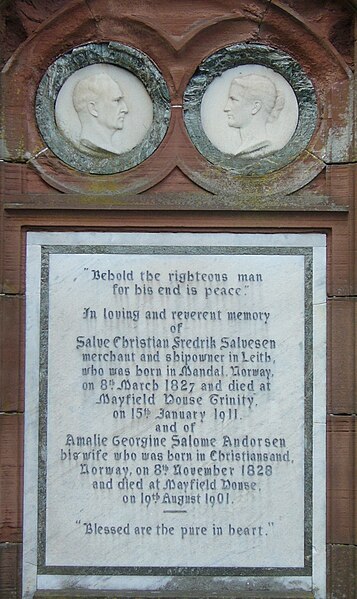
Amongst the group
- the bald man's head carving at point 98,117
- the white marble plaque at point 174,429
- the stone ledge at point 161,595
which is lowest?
the stone ledge at point 161,595

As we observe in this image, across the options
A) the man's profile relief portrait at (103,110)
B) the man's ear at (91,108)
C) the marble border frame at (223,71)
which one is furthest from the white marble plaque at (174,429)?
the man's ear at (91,108)

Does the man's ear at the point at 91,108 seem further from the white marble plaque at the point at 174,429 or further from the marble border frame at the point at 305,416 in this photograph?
the white marble plaque at the point at 174,429

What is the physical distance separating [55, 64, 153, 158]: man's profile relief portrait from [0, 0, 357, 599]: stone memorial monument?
11mm

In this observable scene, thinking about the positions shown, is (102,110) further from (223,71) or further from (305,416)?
(305,416)

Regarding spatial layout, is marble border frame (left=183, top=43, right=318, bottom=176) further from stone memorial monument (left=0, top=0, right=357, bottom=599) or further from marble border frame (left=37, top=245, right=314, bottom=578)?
marble border frame (left=37, top=245, right=314, bottom=578)

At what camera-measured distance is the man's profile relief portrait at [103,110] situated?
4547 millimetres

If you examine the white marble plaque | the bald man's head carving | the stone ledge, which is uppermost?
the bald man's head carving

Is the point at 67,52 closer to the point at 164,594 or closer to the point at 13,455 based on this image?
the point at 13,455

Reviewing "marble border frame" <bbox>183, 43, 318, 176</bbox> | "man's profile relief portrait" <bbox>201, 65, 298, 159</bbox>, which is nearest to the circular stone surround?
"marble border frame" <bbox>183, 43, 318, 176</bbox>

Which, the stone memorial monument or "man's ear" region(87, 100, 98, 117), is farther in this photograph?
"man's ear" region(87, 100, 98, 117)

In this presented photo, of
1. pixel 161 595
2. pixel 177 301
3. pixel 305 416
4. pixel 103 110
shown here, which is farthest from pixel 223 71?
pixel 161 595

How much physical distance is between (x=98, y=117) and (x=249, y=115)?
76 centimetres

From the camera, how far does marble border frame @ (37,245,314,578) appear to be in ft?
14.2

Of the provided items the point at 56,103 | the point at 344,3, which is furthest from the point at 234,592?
the point at 344,3
